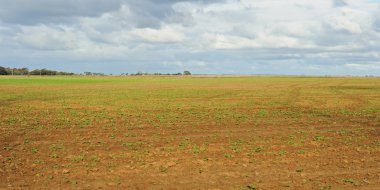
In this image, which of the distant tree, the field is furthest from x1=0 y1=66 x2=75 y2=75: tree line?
the field

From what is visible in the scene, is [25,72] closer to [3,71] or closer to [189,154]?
[3,71]

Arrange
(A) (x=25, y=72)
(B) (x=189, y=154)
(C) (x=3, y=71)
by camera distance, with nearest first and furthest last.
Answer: (B) (x=189, y=154) < (C) (x=3, y=71) < (A) (x=25, y=72)

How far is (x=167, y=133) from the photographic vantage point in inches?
580

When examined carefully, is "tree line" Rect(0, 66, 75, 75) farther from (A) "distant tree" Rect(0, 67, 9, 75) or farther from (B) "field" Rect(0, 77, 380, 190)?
(B) "field" Rect(0, 77, 380, 190)

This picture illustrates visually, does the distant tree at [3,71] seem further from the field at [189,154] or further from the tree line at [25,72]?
the field at [189,154]

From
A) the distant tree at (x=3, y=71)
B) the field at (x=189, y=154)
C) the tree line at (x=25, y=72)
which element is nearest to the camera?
the field at (x=189, y=154)

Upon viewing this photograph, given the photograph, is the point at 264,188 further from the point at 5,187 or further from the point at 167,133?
the point at 167,133

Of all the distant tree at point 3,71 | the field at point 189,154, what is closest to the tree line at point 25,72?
the distant tree at point 3,71

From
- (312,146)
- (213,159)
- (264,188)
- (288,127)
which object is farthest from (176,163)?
(288,127)

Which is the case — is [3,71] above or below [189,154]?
above

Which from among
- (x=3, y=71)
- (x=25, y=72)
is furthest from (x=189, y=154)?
(x=25, y=72)

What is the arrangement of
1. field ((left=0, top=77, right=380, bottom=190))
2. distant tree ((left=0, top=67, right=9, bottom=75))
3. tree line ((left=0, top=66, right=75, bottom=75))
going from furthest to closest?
1. tree line ((left=0, top=66, right=75, bottom=75))
2. distant tree ((left=0, top=67, right=9, bottom=75))
3. field ((left=0, top=77, right=380, bottom=190))

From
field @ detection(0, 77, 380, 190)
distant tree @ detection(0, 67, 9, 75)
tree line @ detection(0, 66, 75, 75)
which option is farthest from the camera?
tree line @ detection(0, 66, 75, 75)

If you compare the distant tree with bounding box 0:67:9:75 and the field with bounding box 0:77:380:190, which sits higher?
the distant tree with bounding box 0:67:9:75
